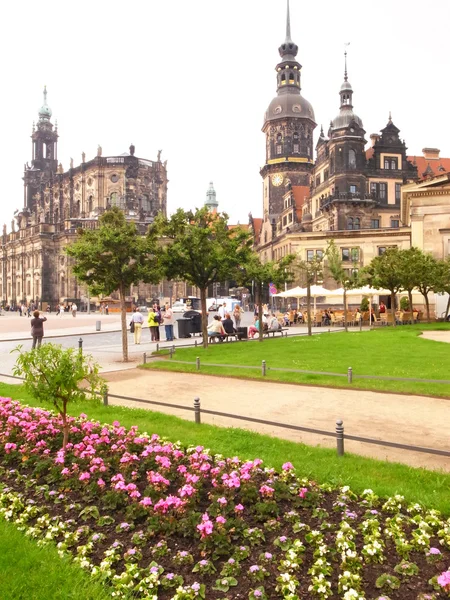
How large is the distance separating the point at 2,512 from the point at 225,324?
2286 cm

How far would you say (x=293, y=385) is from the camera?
1438 centimetres

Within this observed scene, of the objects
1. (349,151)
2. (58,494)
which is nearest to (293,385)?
(58,494)

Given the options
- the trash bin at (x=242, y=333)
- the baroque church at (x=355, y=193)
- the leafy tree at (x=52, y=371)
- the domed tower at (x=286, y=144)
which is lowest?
the trash bin at (x=242, y=333)

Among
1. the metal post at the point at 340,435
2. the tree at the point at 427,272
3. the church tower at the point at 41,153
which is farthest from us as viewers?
the church tower at the point at 41,153

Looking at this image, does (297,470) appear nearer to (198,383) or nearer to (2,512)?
(2,512)

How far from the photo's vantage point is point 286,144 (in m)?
95.1

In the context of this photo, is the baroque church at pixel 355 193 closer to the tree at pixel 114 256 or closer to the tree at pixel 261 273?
the tree at pixel 261 273

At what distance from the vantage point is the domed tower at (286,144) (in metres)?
94.5

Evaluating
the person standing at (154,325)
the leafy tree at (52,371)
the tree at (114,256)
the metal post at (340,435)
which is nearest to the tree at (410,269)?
the person standing at (154,325)

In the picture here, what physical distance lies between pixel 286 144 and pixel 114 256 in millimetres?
80739

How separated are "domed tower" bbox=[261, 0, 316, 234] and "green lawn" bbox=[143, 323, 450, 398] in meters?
70.8

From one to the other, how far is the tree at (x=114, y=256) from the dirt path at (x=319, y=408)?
5.93 meters

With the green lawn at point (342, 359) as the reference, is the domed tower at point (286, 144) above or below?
above

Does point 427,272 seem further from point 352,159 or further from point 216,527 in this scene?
point 352,159
